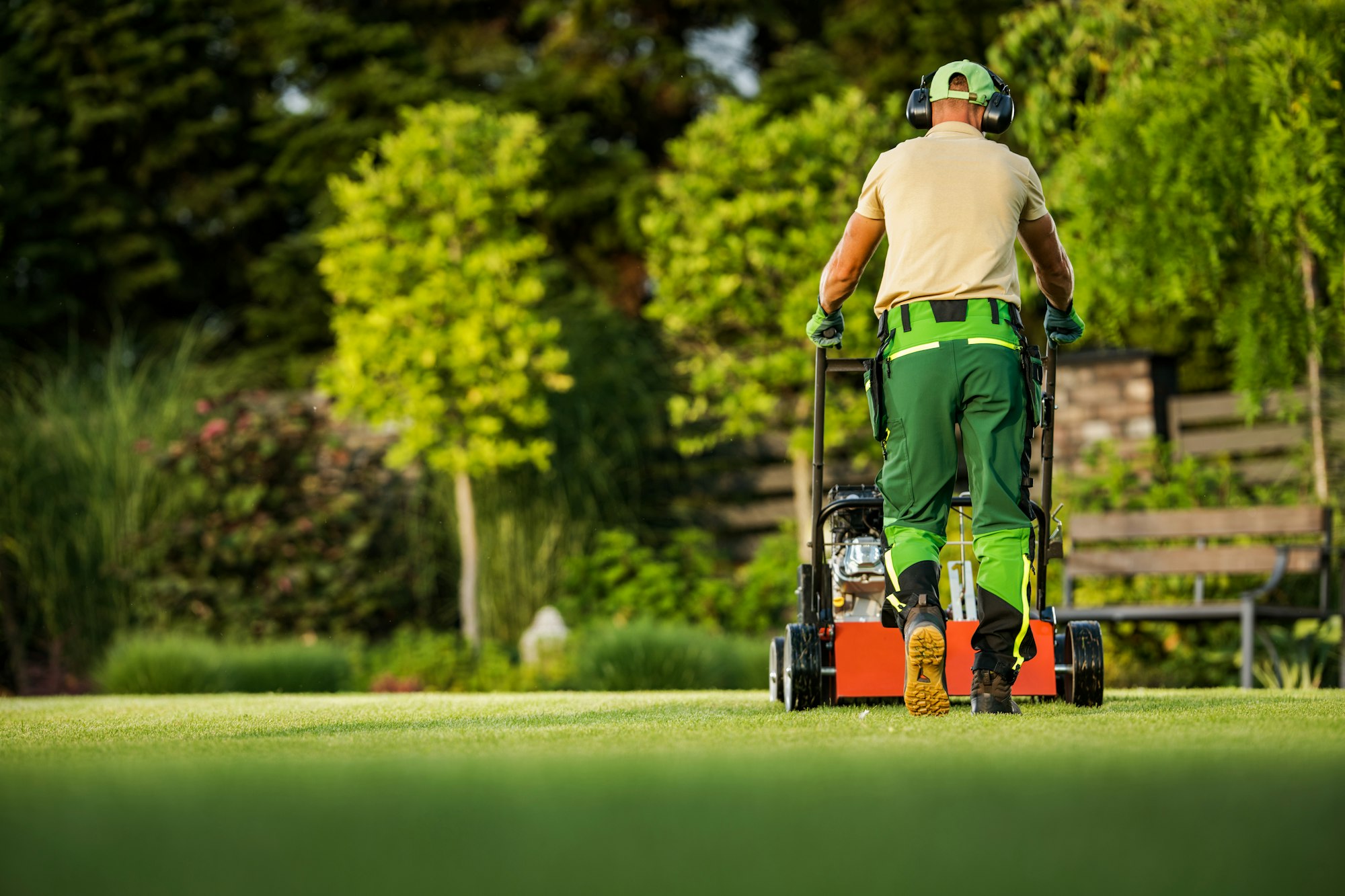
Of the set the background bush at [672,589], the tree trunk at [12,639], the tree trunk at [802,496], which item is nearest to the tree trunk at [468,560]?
the background bush at [672,589]

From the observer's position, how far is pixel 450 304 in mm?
10180

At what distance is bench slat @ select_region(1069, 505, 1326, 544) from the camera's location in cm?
785

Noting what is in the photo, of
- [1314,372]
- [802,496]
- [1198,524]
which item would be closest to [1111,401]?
[1314,372]

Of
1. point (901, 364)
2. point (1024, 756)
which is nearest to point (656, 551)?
point (901, 364)

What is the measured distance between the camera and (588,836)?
2.20m

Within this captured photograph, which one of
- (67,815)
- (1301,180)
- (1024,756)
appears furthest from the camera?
(1301,180)

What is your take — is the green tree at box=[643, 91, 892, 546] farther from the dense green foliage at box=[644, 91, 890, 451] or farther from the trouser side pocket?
the trouser side pocket

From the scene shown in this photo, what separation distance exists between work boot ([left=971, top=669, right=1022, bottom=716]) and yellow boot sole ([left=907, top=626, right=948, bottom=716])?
17 centimetres

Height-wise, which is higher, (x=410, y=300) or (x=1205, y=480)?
(x=410, y=300)

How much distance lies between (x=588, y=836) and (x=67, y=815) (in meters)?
0.89

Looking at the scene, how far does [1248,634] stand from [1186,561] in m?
0.94

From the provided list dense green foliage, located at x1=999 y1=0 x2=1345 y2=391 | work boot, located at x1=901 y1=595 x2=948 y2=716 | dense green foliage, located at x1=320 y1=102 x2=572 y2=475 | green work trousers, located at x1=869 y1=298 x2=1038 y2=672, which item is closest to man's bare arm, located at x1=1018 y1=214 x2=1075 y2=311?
green work trousers, located at x1=869 y1=298 x2=1038 y2=672

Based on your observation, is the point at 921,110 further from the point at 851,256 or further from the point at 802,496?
the point at 802,496

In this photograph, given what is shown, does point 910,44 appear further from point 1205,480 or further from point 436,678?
point 436,678
